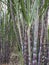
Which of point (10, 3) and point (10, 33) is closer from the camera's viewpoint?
point (10, 3)

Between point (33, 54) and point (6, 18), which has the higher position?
point (6, 18)

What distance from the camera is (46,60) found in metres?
1.55

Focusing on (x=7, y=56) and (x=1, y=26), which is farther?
(x=7, y=56)

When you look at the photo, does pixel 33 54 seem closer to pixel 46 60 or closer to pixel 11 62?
pixel 46 60

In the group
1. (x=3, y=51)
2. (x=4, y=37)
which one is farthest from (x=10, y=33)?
(x=3, y=51)

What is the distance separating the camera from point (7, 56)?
240 cm

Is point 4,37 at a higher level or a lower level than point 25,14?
lower

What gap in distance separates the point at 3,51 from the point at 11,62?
0.17 meters

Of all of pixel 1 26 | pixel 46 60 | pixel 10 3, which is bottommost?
pixel 46 60

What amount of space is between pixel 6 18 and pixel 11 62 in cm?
56

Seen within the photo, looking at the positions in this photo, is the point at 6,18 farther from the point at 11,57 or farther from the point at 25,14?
the point at 25,14

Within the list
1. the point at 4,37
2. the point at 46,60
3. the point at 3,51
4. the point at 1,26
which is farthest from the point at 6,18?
the point at 46,60

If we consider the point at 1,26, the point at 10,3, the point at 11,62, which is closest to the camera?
the point at 10,3

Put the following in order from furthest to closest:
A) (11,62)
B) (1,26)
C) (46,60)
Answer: (11,62)
(1,26)
(46,60)
